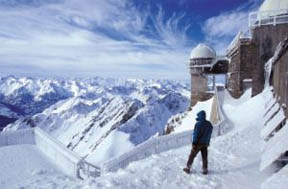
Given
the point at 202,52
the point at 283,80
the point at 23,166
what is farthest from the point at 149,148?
the point at 202,52

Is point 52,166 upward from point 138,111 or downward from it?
upward

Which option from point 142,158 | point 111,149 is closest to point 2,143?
point 142,158

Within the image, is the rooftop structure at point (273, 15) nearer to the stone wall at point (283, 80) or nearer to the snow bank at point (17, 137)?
the stone wall at point (283, 80)

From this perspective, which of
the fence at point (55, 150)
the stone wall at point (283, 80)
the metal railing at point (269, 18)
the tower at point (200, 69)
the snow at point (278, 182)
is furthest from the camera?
the tower at point (200, 69)

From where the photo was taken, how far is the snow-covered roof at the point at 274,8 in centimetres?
1816

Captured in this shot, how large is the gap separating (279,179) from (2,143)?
13.4 meters

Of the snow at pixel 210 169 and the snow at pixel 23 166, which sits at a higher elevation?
the snow at pixel 210 169

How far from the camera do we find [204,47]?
29609mm

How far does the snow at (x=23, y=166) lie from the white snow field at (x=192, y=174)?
0.33 ft

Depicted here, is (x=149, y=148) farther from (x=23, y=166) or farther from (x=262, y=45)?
(x=262, y=45)

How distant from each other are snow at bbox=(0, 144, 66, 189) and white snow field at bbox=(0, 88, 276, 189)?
3.9 inches

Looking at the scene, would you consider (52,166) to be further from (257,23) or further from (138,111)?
(138,111)

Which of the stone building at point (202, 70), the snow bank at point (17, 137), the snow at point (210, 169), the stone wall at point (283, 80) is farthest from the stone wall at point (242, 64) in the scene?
the snow bank at point (17, 137)

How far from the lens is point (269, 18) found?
18.4m
